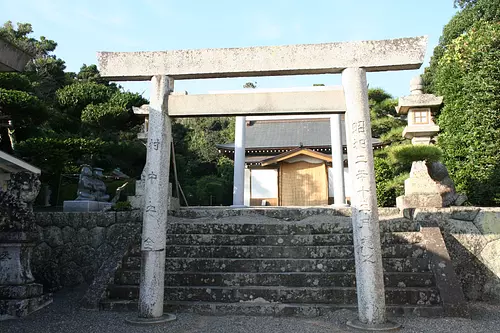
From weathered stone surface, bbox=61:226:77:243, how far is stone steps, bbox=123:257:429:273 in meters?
1.88

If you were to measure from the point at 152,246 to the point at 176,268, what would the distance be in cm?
124

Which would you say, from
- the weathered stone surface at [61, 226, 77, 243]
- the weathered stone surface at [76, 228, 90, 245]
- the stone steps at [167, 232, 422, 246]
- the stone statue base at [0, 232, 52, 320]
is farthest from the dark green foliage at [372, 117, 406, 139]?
the stone statue base at [0, 232, 52, 320]

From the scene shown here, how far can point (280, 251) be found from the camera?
560 cm

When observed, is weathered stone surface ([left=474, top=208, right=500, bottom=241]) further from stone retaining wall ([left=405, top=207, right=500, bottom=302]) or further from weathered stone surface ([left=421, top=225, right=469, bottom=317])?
weathered stone surface ([left=421, top=225, right=469, bottom=317])

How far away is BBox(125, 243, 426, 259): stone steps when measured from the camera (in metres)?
5.37

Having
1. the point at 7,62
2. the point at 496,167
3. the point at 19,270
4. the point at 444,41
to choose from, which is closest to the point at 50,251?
the point at 19,270

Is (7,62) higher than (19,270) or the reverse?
higher

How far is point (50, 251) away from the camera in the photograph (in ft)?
22.3

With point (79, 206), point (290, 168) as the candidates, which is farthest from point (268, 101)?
point (290, 168)

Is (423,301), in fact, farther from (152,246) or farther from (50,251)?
(50,251)

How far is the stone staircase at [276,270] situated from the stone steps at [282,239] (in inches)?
0.6

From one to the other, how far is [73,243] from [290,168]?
39.1ft

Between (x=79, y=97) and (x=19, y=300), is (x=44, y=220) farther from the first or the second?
(x=79, y=97)

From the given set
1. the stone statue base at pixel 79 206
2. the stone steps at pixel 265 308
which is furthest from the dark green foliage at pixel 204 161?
the stone steps at pixel 265 308
